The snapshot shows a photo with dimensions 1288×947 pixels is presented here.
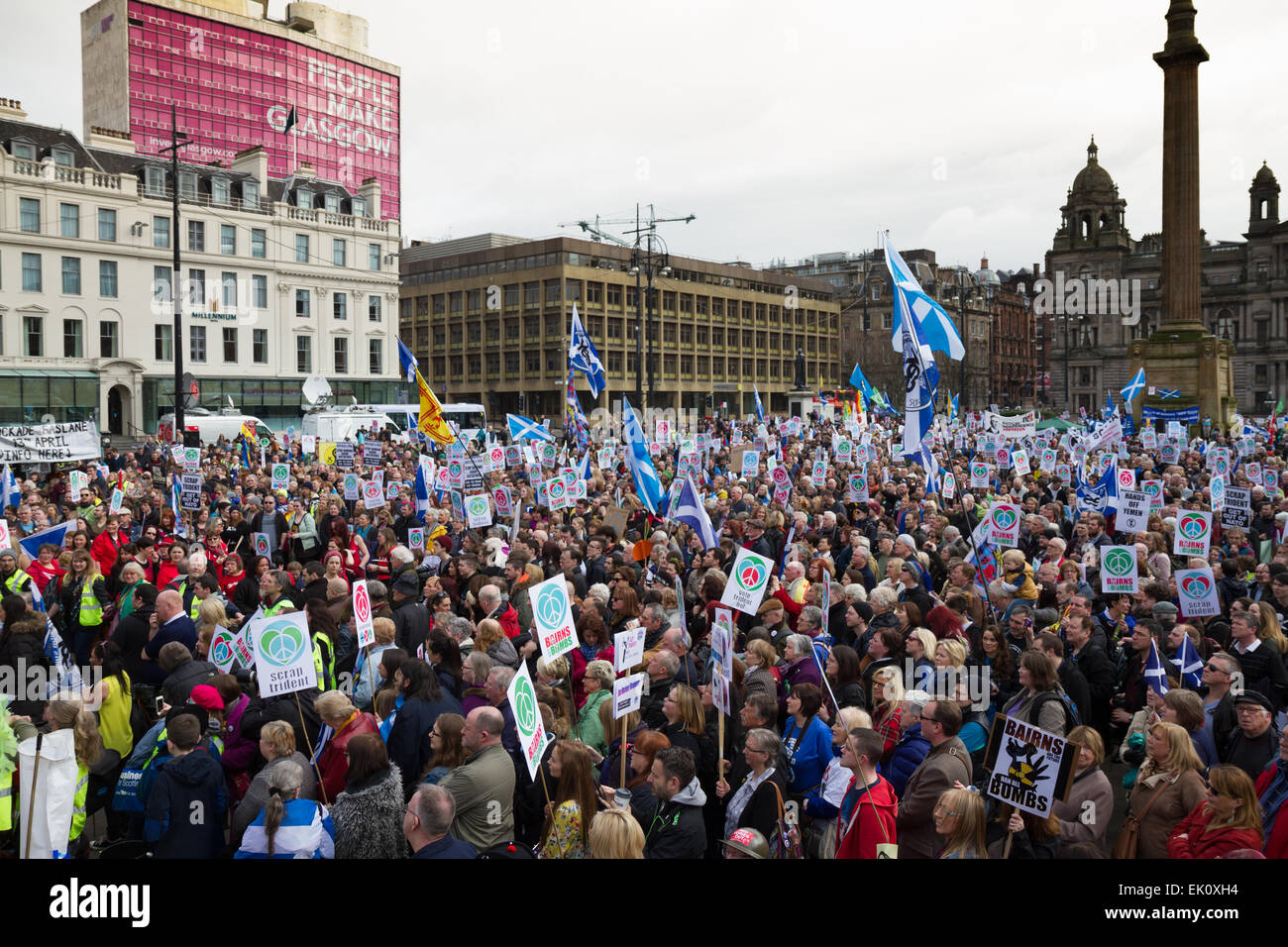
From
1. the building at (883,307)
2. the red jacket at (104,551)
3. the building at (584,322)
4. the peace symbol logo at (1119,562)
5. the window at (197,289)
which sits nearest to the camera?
the peace symbol logo at (1119,562)

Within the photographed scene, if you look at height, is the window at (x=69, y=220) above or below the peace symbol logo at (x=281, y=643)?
above

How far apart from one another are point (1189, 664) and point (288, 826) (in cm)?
644

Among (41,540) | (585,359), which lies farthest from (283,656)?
(585,359)

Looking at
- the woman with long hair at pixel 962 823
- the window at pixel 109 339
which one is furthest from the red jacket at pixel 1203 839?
the window at pixel 109 339

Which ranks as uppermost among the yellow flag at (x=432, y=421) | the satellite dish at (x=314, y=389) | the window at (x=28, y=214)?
the window at (x=28, y=214)

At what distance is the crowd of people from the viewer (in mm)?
5168

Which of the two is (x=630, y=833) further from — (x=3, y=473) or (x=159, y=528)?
(x=3, y=473)

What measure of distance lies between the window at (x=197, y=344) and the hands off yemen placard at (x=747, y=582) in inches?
1963

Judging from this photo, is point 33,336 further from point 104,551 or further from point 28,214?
point 104,551

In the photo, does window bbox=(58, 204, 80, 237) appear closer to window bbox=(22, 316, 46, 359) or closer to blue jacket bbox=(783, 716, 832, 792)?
window bbox=(22, 316, 46, 359)

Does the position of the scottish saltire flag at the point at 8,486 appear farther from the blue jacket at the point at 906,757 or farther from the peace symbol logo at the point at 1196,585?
the peace symbol logo at the point at 1196,585

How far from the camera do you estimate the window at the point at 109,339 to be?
48.7 m

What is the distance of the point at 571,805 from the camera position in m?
5.30

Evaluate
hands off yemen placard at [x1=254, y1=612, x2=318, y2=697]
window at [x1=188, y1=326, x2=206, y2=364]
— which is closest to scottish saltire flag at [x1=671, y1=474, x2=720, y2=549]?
hands off yemen placard at [x1=254, y1=612, x2=318, y2=697]
